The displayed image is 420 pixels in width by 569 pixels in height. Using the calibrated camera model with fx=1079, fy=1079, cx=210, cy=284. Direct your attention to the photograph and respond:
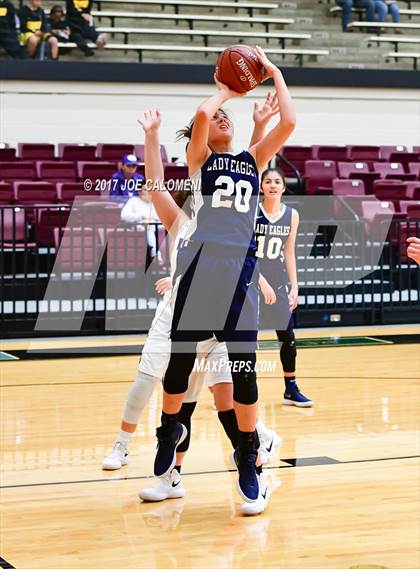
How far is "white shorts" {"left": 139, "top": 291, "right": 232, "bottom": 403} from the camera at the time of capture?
5.17 metres

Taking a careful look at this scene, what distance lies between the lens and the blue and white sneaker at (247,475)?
4.91 meters

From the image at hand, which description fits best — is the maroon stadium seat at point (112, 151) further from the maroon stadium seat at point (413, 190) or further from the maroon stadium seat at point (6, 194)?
the maroon stadium seat at point (413, 190)

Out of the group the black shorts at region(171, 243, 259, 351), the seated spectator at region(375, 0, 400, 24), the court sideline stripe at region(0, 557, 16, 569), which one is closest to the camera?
the court sideline stripe at region(0, 557, 16, 569)

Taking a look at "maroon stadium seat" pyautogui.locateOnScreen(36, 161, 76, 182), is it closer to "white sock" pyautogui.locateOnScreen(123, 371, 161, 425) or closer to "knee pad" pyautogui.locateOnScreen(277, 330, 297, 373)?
"knee pad" pyautogui.locateOnScreen(277, 330, 297, 373)

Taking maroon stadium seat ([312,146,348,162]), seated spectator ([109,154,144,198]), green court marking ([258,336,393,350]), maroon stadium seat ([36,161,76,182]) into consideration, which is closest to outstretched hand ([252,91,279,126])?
green court marking ([258,336,393,350])

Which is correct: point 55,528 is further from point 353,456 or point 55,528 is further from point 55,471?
point 353,456

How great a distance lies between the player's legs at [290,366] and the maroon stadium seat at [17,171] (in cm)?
781

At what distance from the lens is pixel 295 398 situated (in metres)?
7.89

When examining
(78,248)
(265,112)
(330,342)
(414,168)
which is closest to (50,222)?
(78,248)

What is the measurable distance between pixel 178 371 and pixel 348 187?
1107 cm

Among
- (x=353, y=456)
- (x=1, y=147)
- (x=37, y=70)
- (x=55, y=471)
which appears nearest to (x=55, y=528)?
(x=55, y=471)

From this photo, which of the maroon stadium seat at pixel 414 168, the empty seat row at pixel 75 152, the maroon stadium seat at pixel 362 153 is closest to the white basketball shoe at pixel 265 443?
the empty seat row at pixel 75 152

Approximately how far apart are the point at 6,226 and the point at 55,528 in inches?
299

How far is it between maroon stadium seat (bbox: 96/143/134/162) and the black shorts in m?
11.7
